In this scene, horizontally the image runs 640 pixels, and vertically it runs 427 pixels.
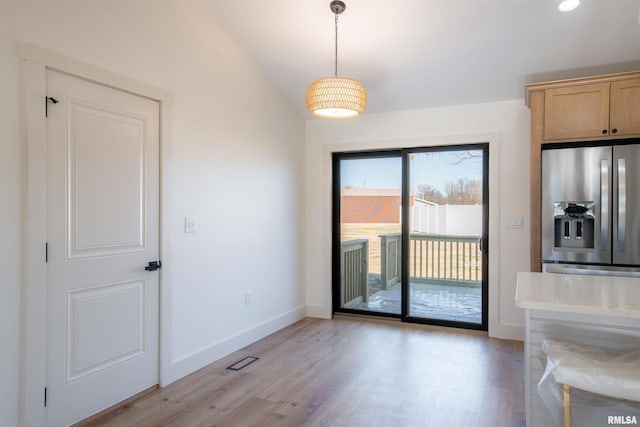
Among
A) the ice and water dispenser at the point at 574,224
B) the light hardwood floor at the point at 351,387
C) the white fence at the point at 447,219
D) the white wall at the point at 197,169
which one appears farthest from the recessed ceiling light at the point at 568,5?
the light hardwood floor at the point at 351,387

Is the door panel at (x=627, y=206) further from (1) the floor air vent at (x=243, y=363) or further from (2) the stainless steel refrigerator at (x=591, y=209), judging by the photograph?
(1) the floor air vent at (x=243, y=363)

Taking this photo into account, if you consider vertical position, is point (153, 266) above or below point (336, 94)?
below

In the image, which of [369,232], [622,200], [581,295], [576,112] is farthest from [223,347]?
[576,112]

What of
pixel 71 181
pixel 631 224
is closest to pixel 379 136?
pixel 631 224

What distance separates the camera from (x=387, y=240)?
15.5ft

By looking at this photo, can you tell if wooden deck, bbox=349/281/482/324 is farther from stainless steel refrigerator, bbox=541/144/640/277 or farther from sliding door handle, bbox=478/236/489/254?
stainless steel refrigerator, bbox=541/144/640/277

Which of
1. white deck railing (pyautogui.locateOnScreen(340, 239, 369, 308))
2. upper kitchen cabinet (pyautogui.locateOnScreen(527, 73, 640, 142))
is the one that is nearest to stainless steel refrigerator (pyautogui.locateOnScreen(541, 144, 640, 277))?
upper kitchen cabinet (pyautogui.locateOnScreen(527, 73, 640, 142))

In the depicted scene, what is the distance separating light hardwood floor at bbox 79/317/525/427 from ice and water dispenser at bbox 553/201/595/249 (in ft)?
3.57

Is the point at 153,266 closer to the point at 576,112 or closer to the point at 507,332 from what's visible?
the point at 507,332

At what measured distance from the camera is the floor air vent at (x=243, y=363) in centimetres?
329

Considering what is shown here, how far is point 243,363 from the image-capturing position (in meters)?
3.38

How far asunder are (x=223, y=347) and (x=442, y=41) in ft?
10.6

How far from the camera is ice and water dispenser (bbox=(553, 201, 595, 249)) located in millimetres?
3195

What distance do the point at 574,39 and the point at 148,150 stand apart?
3.35 m
